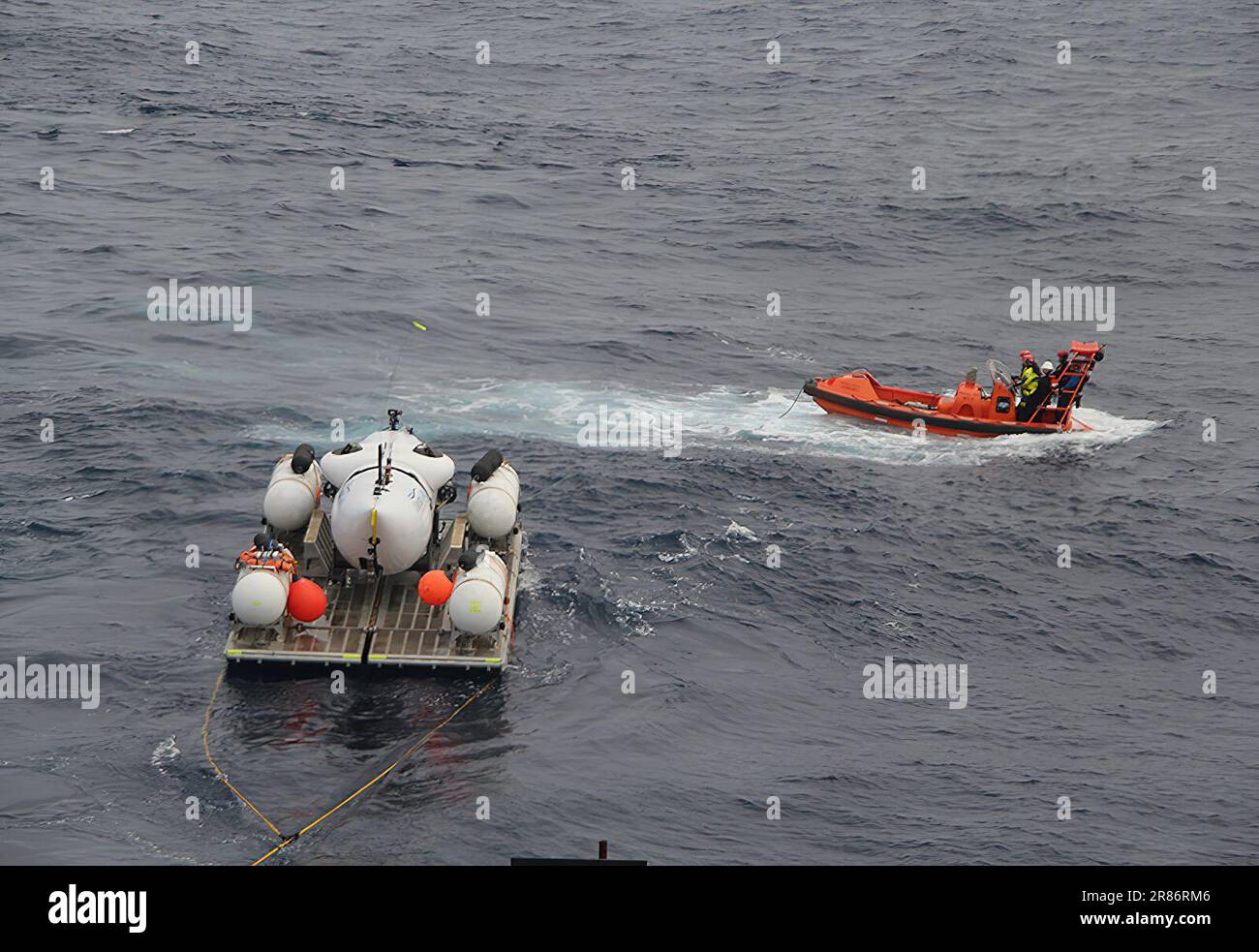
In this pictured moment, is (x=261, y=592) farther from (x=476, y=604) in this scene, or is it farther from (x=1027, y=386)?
(x=1027, y=386)

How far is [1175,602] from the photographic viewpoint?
37.9 metres

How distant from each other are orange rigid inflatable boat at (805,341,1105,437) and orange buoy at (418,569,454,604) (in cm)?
2088

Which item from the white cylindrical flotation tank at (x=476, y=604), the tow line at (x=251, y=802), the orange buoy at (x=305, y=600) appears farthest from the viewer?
the orange buoy at (x=305, y=600)

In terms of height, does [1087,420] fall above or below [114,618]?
above

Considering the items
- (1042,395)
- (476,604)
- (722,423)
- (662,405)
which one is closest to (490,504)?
(476,604)

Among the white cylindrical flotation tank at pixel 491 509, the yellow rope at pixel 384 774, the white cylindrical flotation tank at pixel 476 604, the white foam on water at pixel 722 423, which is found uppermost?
the white foam on water at pixel 722 423

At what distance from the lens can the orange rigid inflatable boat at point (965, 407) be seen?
48981 mm

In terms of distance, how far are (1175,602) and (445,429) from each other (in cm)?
2106

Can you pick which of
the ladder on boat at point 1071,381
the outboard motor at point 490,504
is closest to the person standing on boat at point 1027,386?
the ladder on boat at point 1071,381

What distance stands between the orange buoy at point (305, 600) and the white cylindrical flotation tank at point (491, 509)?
14.7 feet

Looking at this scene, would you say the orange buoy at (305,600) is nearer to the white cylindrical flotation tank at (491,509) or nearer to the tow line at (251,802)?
the tow line at (251,802)

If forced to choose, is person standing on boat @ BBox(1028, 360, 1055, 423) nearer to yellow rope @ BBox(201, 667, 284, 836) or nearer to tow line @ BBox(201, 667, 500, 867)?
tow line @ BBox(201, 667, 500, 867)
